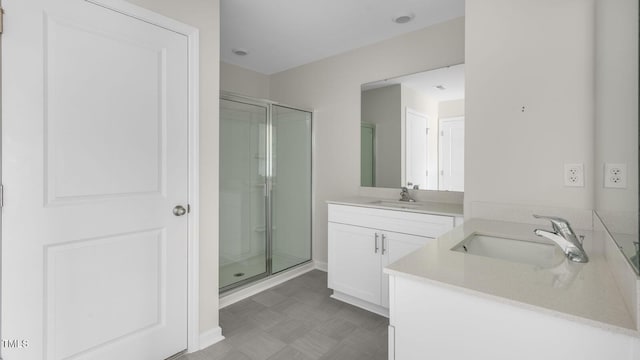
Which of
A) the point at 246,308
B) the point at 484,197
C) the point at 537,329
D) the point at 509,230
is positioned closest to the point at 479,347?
the point at 537,329

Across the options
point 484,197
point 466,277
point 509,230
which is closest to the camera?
point 466,277

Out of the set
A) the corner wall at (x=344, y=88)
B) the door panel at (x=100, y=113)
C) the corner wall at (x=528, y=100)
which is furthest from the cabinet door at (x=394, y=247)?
the door panel at (x=100, y=113)

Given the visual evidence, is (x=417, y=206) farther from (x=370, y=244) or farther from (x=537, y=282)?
(x=537, y=282)

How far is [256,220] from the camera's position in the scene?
3.00 meters

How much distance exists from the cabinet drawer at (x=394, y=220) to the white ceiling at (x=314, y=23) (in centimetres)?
155

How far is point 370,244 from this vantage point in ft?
7.70

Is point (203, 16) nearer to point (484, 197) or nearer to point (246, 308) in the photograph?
point (484, 197)

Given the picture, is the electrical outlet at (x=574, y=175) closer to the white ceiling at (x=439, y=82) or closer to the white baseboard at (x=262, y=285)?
the white ceiling at (x=439, y=82)

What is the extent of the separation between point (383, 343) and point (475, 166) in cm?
127

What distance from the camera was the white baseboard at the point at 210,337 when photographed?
1.89 m

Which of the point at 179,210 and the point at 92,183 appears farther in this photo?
the point at 179,210

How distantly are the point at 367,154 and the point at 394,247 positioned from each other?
1096 mm

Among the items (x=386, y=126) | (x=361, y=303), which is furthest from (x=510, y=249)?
(x=386, y=126)

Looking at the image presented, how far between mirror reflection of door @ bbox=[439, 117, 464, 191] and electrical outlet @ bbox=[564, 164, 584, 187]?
930 mm
